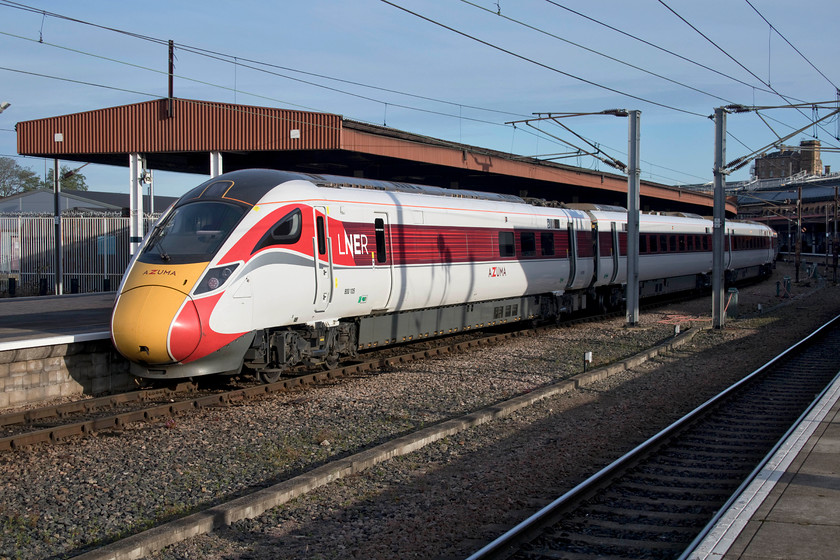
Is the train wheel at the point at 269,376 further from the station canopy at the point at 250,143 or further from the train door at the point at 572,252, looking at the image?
the station canopy at the point at 250,143

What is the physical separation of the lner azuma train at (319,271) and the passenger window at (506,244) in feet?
0.16

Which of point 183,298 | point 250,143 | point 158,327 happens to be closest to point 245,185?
point 183,298

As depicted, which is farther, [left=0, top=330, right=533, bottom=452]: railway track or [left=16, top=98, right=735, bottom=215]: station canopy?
[left=16, top=98, right=735, bottom=215]: station canopy

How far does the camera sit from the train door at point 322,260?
12773mm

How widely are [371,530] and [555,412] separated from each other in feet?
17.5

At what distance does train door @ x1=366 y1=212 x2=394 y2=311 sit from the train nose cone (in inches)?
159

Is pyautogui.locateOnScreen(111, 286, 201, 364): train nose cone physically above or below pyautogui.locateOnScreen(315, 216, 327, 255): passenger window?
below

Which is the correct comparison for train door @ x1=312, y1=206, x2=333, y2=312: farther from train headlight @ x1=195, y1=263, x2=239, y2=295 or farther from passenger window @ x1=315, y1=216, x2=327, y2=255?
train headlight @ x1=195, y1=263, x2=239, y2=295

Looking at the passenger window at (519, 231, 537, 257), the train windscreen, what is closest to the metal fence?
the passenger window at (519, 231, 537, 257)

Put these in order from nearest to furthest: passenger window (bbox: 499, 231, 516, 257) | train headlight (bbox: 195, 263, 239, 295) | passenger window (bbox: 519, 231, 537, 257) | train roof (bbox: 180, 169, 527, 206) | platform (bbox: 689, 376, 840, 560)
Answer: platform (bbox: 689, 376, 840, 560) < train headlight (bbox: 195, 263, 239, 295) < train roof (bbox: 180, 169, 527, 206) < passenger window (bbox: 499, 231, 516, 257) < passenger window (bbox: 519, 231, 537, 257)

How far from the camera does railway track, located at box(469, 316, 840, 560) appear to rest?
6176 mm

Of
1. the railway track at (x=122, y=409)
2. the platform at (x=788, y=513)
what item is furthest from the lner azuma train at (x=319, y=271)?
the platform at (x=788, y=513)

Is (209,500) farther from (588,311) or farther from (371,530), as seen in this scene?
(588,311)

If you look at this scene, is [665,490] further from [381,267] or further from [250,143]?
[250,143]
